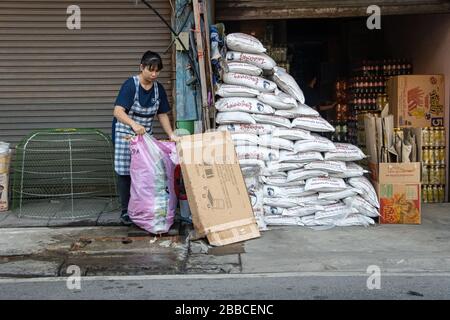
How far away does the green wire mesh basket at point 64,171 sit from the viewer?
8.03 metres

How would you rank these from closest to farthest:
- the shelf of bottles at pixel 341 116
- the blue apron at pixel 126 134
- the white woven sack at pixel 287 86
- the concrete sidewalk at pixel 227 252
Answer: the concrete sidewalk at pixel 227 252 < the blue apron at pixel 126 134 < the white woven sack at pixel 287 86 < the shelf of bottles at pixel 341 116

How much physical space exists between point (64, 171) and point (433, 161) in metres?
5.30

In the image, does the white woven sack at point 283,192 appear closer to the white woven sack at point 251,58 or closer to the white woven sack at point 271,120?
the white woven sack at point 271,120

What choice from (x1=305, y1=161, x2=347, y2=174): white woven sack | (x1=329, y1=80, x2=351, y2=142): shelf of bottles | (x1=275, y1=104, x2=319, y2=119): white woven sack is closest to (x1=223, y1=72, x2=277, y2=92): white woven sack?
(x1=275, y1=104, x2=319, y2=119): white woven sack

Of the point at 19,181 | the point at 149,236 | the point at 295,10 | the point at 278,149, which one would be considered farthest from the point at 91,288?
the point at 295,10

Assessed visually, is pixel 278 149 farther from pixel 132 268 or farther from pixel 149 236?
pixel 132 268

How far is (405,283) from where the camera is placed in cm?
511

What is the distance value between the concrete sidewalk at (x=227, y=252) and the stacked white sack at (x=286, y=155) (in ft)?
0.80

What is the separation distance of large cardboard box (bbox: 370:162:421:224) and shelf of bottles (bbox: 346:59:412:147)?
8.32 feet

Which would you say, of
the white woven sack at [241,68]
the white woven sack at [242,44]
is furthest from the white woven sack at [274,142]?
the white woven sack at [242,44]

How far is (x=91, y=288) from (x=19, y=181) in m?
3.64

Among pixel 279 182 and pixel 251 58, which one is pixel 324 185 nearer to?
pixel 279 182

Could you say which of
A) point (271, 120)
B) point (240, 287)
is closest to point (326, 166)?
point (271, 120)

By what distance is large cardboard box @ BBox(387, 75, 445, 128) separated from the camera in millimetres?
8844
